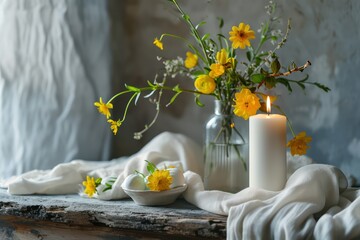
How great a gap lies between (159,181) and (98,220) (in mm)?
137

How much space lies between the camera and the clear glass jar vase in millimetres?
1097

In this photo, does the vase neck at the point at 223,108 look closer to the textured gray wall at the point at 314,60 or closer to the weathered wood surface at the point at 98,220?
the textured gray wall at the point at 314,60

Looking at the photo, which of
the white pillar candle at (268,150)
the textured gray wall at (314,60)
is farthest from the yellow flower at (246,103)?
the textured gray wall at (314,60)

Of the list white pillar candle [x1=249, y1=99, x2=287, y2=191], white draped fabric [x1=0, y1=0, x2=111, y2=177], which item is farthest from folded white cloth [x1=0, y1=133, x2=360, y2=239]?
white draped fabric [x1=0, y1=0, x2=111, y2=177]

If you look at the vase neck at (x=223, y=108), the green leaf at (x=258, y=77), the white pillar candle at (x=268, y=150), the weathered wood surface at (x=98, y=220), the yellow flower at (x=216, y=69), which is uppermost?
the yellow flower at (x=216, y=69)

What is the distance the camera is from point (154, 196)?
1.03 metres

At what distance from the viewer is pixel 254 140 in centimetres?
101

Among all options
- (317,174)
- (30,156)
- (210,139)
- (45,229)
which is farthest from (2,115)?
(317,174)

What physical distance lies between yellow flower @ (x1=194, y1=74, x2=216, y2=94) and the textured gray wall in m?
0.14

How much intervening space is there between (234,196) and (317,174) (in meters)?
0.15

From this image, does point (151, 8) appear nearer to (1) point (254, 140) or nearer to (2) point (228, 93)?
(2) point (228, 93)

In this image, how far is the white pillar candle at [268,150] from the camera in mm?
998

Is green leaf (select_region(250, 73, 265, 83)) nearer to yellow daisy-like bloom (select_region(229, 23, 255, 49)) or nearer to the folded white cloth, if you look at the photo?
yellow daisy-like bloom (select_region(229, 23, 255, 49))

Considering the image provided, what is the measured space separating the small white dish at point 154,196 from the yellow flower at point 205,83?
0.63 ft
